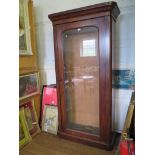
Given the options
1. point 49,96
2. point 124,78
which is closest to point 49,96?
point 49,96

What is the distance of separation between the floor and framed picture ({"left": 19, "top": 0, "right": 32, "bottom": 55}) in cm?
120

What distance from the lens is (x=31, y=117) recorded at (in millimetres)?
2164

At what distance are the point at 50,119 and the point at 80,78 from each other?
802mm

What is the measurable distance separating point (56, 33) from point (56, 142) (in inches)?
54.1

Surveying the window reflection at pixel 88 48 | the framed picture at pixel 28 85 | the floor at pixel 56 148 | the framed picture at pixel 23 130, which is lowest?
the floor at pixel 56 148

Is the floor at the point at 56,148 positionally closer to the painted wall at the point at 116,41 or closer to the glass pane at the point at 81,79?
the glass pane at the point at 81,79

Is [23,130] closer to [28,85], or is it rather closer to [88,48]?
[28,85]

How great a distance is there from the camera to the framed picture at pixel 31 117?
6.85 ft

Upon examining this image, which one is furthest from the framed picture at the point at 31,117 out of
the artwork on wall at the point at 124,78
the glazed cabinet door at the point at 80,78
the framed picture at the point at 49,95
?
the artwork on wall at the point at 124,78

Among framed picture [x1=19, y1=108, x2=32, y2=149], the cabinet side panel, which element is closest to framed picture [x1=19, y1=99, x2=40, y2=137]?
framed picture [x1=19, y1=108, x2=32, y2=149]

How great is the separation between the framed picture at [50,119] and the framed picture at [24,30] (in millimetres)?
876
